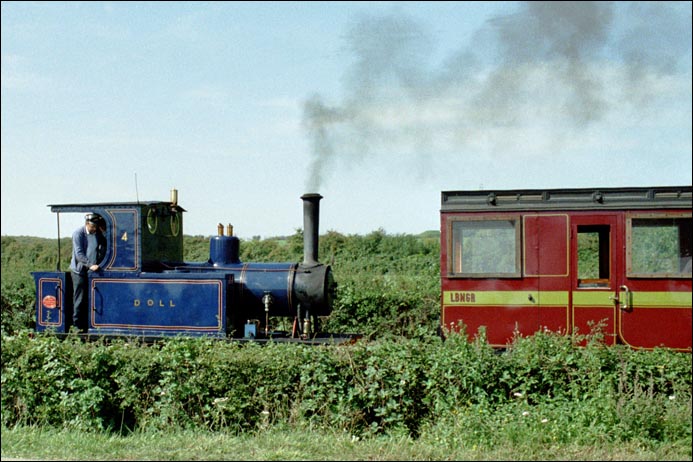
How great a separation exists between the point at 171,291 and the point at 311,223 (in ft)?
7.32

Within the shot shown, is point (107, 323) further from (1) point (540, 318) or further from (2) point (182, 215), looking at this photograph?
(1) point (540, 318)

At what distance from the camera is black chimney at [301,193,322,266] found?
10.5m

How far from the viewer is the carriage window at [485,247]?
396 inches

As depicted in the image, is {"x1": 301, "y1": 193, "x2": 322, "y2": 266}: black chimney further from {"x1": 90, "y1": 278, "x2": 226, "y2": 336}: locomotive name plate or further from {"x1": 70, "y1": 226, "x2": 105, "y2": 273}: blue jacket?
{"x1": 70, "y1": 226, "x2": 105, "y2": 273}: blue jacket

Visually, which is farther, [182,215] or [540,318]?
[182,215]

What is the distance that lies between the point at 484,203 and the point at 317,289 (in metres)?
2.68

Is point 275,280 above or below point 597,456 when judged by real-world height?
above

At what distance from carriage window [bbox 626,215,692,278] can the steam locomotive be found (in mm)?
4235

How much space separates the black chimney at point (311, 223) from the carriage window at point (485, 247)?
194 cm

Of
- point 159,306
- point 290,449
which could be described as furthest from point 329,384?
point 159,306

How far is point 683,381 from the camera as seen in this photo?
720 cm

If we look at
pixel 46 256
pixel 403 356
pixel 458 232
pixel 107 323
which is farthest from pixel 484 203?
pixel 46 256

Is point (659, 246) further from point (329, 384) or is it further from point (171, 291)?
point (171, 291)

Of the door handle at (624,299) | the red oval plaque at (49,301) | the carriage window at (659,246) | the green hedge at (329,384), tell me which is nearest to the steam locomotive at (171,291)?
the red oval plaque at (49,301)
